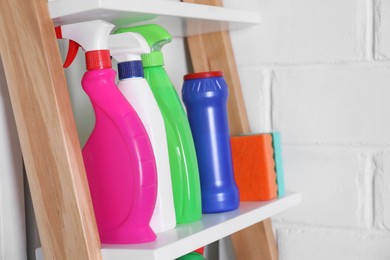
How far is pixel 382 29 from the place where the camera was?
100cm

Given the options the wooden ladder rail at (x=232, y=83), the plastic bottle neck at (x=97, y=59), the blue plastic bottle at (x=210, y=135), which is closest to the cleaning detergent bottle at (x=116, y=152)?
the plastic bottle neck at (x=97, y=59)

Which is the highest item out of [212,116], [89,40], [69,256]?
[89,40]

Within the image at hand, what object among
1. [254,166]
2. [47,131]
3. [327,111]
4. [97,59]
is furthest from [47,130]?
[327,111]

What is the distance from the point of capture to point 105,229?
2.57 ft

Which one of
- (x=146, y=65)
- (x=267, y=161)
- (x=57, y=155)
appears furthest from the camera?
(x=267, y=161)

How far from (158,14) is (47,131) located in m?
0.21

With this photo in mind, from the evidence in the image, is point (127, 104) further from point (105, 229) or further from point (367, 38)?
point (367, 38)

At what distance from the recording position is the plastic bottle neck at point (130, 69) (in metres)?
0.80

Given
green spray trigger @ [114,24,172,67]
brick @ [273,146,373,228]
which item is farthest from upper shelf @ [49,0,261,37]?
brick @ [273,146,373,228]

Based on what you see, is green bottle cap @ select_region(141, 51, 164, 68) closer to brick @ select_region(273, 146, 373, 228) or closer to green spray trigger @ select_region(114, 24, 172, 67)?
green spray trigger @ select_region(114, 24, 172, 67)

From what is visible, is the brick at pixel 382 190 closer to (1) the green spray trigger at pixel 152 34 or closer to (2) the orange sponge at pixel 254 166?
(2) the orange sponge at pixel 254 166

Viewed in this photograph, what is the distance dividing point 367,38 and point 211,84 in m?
0.28

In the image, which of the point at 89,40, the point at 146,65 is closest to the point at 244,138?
the point at 146,65

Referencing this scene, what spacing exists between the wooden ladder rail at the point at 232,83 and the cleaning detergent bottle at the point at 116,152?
0.36 m
